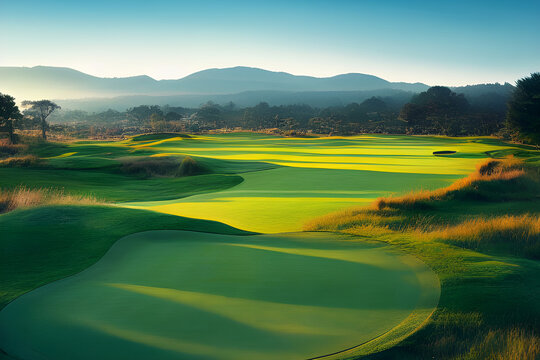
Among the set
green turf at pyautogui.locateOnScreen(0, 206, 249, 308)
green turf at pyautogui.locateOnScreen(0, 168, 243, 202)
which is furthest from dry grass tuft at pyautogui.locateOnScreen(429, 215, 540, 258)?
green turf at pyautogui.locateOnScreen(0, 168, 243, 202)

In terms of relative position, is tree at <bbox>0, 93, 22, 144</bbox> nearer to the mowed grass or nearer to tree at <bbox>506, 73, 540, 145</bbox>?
the mowed grass

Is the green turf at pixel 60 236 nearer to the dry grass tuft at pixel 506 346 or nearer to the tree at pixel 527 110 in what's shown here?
the dry grass tuft at pixel 506 346

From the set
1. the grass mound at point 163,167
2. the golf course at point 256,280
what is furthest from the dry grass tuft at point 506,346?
the grass mound at point 163,167

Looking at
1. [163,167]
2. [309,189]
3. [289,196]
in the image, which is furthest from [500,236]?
[163,167]

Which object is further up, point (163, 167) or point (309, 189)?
point (163, 167)

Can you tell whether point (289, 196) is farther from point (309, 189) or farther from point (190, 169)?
point (190, 169)

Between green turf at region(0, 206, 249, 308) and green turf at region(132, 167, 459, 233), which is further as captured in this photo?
green turf at region(132, 167, 459, 233)

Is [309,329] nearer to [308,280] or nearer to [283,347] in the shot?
[283,347]
